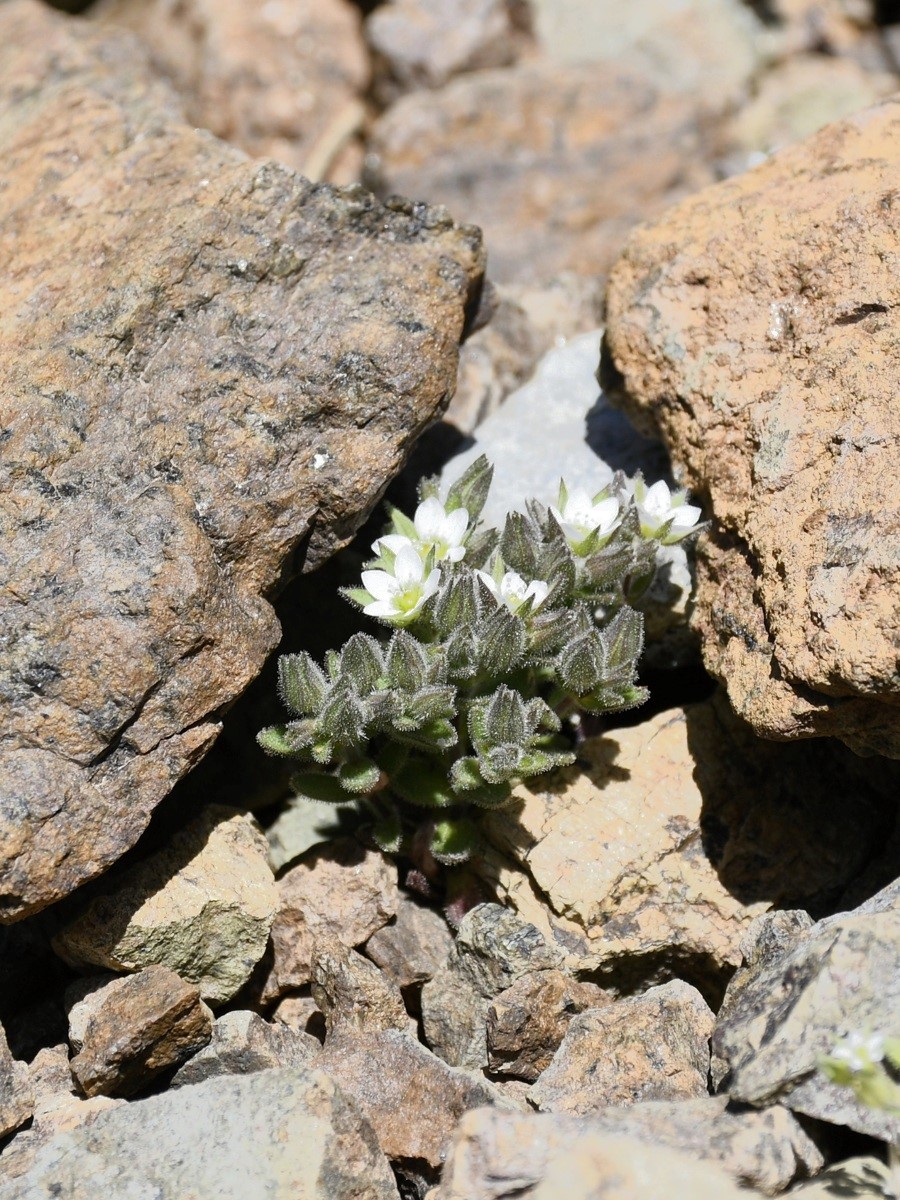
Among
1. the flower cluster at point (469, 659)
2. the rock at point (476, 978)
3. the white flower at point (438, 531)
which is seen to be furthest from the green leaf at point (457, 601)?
the rock at point (476, 978)

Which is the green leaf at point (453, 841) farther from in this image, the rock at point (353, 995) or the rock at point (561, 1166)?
the rock at point (561, 1166)

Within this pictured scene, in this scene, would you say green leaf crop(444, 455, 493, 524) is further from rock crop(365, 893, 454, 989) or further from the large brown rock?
rock crop(365, 893, 454, 989)

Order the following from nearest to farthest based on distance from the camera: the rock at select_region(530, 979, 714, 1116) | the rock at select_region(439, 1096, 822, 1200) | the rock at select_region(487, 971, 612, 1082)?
the rock at select_region(439, 1096, 822, 1200) → the rock at select_region(530, 979, 714, 1116) → the rock at select_region(487, 971, 612, 1082)

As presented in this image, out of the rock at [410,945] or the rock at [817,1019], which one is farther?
the rock at [410,945]

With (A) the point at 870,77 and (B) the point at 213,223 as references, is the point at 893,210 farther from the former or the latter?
(A) the point at 870,77

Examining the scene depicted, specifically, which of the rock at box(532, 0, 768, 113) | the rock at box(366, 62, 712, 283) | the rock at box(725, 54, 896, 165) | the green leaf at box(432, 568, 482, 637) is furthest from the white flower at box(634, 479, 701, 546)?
the rock at box(532, 0, 768, 113)

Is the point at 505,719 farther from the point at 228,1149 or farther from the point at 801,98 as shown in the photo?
the point at 801,98
